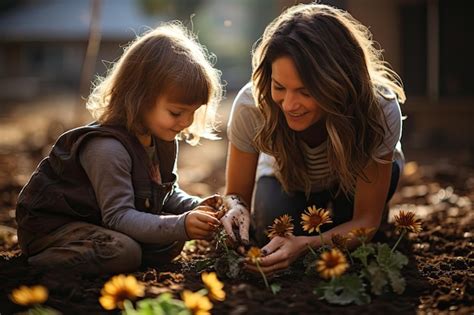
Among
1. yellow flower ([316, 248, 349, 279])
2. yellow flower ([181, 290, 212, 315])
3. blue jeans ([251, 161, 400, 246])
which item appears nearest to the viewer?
yellow flower ([181, 290, 212, 315])

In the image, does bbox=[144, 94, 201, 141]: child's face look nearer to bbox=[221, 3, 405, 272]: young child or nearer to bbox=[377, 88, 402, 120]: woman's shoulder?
bbox=[221, 3, 405, 272]: young child

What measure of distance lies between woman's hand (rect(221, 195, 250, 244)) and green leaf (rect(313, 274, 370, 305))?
0.47 metres

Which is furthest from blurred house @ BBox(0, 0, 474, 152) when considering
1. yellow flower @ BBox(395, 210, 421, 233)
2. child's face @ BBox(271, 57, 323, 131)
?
yellow flower @ BBox(395, 210, 421, 233)

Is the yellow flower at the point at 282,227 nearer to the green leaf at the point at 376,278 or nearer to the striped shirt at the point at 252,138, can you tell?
the green leaf at the point at 376,278

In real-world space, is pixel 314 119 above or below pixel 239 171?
above

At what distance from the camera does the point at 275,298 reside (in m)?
2.15

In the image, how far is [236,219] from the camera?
2.64 meters

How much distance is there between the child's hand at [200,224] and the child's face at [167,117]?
1.28 feet

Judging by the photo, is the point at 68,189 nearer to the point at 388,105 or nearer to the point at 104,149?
the point at 104,149

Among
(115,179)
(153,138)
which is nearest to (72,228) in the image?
(115,179)

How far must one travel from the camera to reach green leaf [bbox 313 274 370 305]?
6.93 feet

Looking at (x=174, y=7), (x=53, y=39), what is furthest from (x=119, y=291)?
(x=53, y=39)

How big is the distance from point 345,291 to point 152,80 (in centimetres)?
112

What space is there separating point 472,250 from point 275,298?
4.02 ft
